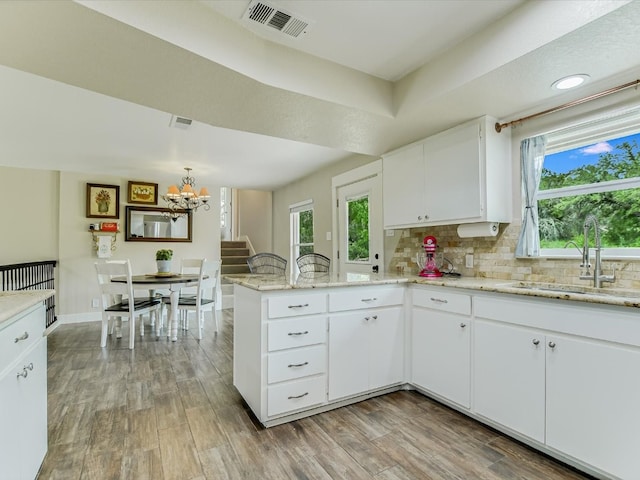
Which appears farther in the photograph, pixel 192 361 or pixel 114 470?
pixel 192 361

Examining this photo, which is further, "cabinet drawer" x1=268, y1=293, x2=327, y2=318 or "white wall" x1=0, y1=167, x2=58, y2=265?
"white wall" x1=0, y1=167, x2=58, y2=265

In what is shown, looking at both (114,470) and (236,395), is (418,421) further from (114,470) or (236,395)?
(114,470)

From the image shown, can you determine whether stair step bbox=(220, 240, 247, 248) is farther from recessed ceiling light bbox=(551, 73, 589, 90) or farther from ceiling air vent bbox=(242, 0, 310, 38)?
recessed ceiling light bbox=(551, 73, 589, 90)

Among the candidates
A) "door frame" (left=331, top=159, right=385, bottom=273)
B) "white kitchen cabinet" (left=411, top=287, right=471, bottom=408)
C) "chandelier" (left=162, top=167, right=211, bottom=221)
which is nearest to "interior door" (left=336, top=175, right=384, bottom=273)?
"door frame" (left=331, top=159, right=385, bottom=273)

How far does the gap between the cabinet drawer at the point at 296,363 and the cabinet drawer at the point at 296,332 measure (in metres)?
0.04

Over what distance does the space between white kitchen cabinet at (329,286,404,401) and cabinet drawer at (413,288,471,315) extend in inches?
5.9

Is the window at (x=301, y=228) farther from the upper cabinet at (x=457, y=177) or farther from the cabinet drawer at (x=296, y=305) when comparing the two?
the cabinet drawer at (x=296, y=305)

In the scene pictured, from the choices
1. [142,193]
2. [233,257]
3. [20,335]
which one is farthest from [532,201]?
[233,257]

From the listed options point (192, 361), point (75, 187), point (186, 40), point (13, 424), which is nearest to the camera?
point (13, 424)

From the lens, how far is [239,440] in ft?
6.23

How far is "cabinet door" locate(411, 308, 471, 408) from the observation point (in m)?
2.14

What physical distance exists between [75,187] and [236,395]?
14.6ft

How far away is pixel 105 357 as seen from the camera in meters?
3.37

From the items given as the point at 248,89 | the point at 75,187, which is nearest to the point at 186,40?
the point at 248,89
